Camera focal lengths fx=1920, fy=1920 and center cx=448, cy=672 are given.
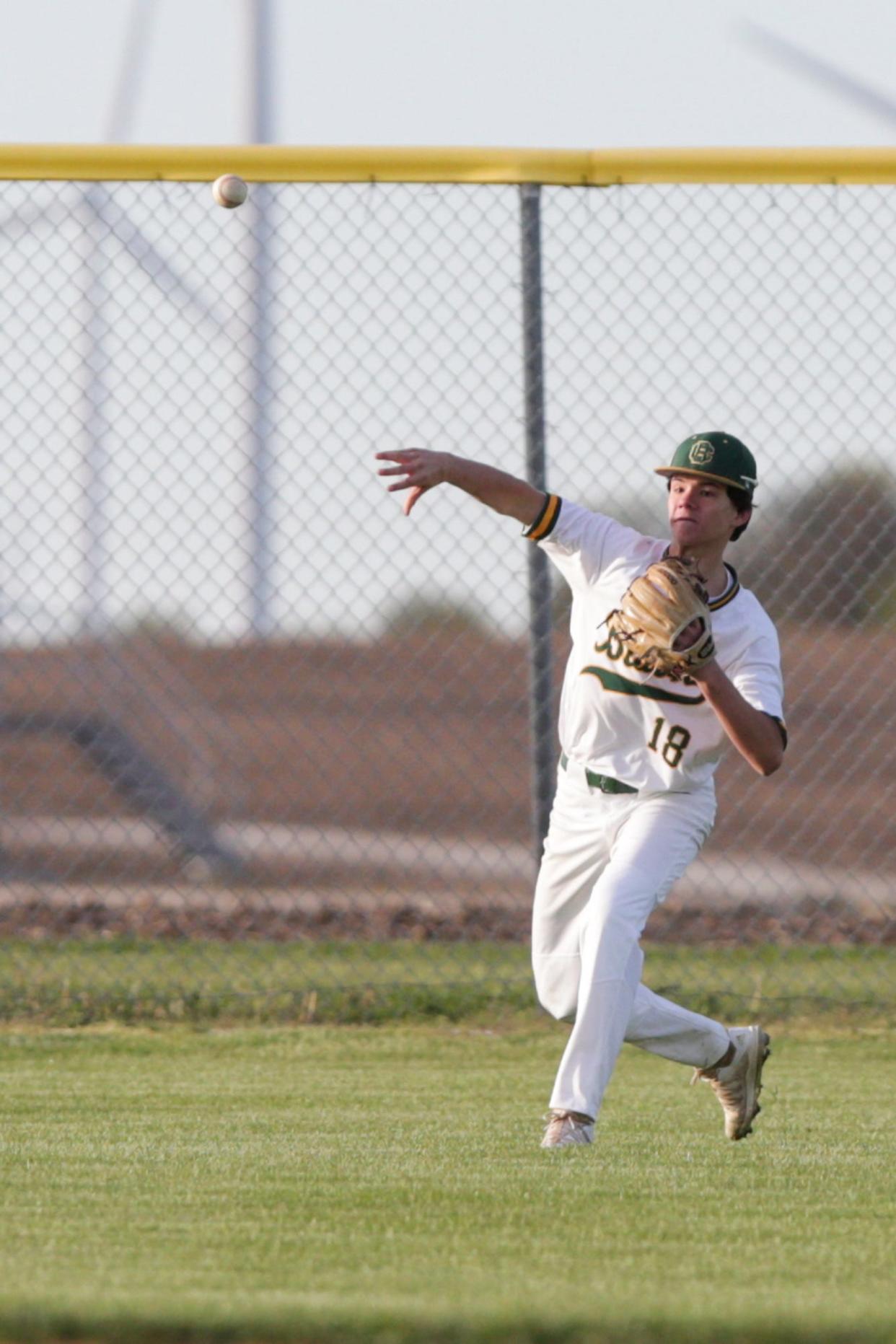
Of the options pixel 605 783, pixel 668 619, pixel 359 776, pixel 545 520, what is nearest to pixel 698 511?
pixel 545 520

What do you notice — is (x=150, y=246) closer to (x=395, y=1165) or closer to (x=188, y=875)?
(x=395, y=1165)

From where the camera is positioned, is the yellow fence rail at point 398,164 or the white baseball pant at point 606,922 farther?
the yellow fence rail at point 398,164

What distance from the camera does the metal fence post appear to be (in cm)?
595

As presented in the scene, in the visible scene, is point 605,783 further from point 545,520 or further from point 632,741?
point 545,520

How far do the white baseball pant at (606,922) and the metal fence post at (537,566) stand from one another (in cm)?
152

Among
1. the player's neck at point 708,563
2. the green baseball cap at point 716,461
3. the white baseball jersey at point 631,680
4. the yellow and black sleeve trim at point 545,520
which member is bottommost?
the white baseball jersey at point 631,680

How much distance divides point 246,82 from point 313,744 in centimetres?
574

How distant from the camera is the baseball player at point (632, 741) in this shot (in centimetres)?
409

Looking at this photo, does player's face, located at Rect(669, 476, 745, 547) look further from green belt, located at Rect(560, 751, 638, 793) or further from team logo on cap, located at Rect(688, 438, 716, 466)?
green belt, located at Rect(560, 751, 638, 793)

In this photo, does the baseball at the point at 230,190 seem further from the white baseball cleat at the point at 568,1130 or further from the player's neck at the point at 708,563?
the white baseball cleat at the point at 568,1130

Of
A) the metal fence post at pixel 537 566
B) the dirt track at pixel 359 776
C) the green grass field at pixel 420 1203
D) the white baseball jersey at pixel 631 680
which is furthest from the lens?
the dirt track at pixel 359 776

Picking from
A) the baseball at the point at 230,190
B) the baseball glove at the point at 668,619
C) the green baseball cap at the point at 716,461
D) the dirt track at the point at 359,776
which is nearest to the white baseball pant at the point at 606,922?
the baseball glove at the point at 668,619

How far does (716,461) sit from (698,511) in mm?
116

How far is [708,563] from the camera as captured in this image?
14.2 ft
